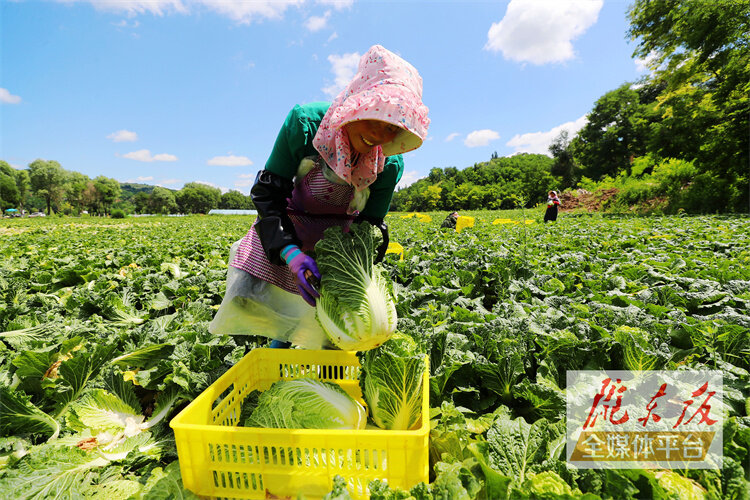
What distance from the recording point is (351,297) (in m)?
1.66

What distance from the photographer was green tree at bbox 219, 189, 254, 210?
378 ft

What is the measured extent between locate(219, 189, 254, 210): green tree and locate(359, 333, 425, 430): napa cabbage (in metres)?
117

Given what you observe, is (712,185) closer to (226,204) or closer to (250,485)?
(250,485)

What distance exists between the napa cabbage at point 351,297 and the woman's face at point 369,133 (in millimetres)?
484

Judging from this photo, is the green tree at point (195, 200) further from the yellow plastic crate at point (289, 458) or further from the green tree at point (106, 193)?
the yellow plastic crate at point (289, 458)

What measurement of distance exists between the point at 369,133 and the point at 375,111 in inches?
7.6

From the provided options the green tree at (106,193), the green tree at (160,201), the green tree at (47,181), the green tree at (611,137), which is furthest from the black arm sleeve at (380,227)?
the green tree at (160,201)

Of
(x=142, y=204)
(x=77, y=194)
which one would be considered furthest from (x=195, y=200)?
(x=77, y=194)

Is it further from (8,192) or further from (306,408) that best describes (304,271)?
(8,192)

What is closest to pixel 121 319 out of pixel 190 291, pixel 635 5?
pixel 190 291

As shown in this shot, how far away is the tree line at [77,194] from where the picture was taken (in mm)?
65000

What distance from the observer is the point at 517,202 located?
58.5 meters

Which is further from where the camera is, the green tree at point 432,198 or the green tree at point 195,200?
Answer: the green tree at point 195,200

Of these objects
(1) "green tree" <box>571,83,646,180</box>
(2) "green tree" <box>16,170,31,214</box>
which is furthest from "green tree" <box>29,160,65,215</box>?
(1) "green tree" <box>571,83,646,180</box>
